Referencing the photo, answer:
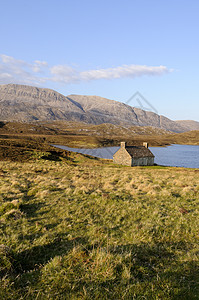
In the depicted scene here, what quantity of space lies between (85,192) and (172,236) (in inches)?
339

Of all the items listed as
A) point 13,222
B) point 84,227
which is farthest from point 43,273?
point 13,222

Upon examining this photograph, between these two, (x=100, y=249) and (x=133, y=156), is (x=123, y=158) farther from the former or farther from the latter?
(x=100, y=249)

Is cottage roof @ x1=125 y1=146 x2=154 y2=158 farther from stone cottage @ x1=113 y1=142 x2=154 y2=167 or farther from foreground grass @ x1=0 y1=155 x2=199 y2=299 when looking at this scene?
foreground grass @ x1=0 y1=155 x2=199 y2=299

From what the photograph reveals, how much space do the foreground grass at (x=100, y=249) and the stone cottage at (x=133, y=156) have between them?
6026 cm

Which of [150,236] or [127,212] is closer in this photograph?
[150,236]

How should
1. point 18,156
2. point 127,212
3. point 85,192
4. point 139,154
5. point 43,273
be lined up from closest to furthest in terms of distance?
point 43,273 → point 127,212 → point 85,192 → point 18,156 → point 139,154

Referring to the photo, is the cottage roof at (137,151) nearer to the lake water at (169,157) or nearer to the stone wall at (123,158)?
the stone wall at (123,158)

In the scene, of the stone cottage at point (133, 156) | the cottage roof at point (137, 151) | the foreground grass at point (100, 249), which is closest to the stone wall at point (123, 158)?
the stone cottage at point (133, 156)

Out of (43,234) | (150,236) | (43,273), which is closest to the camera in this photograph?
(43,273)

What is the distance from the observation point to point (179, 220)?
30.2 feet

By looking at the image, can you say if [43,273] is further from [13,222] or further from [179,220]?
[179,220]

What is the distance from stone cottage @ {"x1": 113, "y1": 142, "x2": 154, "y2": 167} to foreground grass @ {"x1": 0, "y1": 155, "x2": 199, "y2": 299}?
60.3 meters

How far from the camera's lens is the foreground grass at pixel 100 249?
14.2 ft

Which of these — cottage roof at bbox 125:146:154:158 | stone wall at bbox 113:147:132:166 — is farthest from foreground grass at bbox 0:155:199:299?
cottage roof at bbox 125:146:154:158
